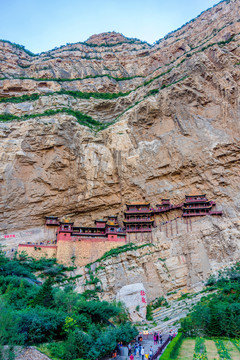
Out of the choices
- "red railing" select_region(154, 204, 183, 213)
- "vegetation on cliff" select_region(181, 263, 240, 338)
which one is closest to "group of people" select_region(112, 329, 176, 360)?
"vegetation on cliff" select_region(181, 263, 240, 338)

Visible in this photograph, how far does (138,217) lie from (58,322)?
17119 mm

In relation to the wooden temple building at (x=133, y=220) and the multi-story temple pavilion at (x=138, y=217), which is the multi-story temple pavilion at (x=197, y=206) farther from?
the multi-story temple pavilion at (x=138, y=217)

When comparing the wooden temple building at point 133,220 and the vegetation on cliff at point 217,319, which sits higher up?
the wooden temple building at point 133,220

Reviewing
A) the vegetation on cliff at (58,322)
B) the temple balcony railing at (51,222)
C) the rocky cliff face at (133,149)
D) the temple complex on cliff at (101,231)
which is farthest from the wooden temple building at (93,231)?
the vegetation on cliff at (58,322)

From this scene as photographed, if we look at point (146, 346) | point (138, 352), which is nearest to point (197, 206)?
point (146, 346)

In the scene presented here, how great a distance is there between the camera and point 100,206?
105 feet

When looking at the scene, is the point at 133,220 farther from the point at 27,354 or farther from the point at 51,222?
the point at 27,354

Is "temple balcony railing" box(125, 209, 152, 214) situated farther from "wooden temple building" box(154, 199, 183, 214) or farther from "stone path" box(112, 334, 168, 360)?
"stone path" box(112, 334, 168, 360)

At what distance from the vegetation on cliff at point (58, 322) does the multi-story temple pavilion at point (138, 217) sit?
9323mm

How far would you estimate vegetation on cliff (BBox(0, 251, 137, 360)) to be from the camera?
1220 centimetres

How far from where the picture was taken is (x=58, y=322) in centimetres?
1402

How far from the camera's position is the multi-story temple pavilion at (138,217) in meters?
29.5

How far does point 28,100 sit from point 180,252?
28489 millimetres

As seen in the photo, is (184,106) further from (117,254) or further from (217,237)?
(117,254)
